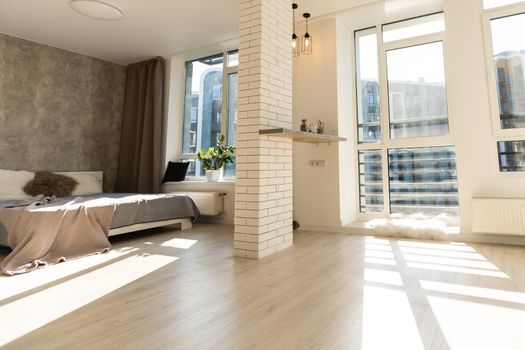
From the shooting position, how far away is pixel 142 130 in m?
5.26

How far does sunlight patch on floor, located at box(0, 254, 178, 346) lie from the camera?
4.55 ft

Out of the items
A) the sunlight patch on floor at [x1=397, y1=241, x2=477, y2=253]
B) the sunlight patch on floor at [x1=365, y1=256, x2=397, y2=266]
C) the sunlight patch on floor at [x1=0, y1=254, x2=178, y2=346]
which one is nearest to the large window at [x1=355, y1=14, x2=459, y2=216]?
the sunlight patch on floor at [x1=397, y1=241, x2=477, y2=253]

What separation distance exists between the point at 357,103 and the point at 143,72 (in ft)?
12.4

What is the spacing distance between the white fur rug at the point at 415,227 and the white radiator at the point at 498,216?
337mm

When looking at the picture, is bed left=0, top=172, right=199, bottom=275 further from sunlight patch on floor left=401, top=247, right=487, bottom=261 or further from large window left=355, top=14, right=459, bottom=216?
large window left=355, top=14, right=459, bottom=216

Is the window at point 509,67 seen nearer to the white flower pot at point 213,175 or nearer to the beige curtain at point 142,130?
the white flower pot at point 213,175

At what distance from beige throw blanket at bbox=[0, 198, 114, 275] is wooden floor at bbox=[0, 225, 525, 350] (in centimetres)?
16

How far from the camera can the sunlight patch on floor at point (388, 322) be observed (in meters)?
1.21

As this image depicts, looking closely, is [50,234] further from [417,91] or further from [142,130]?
[417,91]

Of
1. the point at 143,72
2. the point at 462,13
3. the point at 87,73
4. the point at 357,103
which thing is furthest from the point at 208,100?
the point at 462,13

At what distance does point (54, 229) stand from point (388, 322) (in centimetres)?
262

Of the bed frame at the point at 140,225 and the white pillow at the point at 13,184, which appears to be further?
the white pillow at the point at 13,184

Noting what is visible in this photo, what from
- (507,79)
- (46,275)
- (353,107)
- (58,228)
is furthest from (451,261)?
(58,228)

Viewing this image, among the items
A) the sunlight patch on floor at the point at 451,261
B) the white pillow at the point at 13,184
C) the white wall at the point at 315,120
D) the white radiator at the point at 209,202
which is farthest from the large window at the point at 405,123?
the white pillow at the point at 13,184
